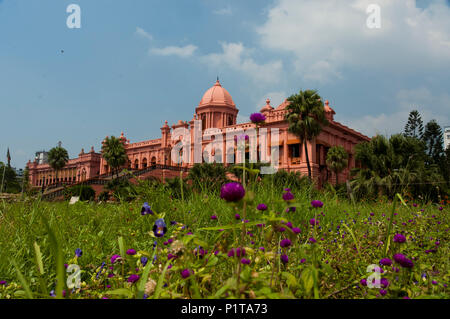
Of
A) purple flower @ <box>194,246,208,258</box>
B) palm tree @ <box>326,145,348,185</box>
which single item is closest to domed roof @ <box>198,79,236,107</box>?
palm tree @ <box>326,145,348,185</box>

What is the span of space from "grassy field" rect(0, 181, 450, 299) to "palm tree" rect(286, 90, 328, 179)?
20122 millimetres

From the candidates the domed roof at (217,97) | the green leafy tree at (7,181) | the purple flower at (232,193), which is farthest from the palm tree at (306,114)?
the purple flower at (232,193)

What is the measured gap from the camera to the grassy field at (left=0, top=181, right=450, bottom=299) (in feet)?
4.64

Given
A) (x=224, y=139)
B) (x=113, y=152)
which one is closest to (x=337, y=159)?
(x=224, y=139)

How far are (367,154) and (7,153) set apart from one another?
62.8 feet

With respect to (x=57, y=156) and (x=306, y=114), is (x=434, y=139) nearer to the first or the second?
(x=306, y=114)

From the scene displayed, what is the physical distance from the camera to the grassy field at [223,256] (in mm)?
1413

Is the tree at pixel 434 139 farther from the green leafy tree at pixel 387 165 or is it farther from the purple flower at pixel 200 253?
the purple flower at pixel 200 253

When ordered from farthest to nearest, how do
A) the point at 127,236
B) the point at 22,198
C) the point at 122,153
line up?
the point at 122,153 < the point at 22,198 < the point at 127,236

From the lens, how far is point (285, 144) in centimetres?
2972

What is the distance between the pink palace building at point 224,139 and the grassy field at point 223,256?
Result: 23987 millimetres

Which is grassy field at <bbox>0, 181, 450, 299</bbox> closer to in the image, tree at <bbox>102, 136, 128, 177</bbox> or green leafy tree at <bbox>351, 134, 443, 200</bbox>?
green leafy tree at <bbox>351, 134, 443, 200</bbox>
